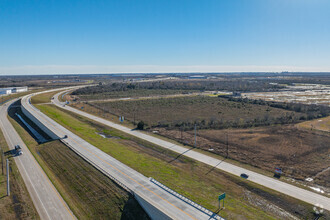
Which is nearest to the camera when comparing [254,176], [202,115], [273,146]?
[254,176]

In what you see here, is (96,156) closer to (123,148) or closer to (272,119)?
(123,148)

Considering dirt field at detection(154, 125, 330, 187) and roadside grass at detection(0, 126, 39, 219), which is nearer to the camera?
roadside grass at detection(0, 126, 39, 219)

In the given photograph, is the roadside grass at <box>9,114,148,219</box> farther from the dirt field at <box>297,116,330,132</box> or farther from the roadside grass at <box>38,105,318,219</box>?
the dirt field at <box>297,116,330,132</box>

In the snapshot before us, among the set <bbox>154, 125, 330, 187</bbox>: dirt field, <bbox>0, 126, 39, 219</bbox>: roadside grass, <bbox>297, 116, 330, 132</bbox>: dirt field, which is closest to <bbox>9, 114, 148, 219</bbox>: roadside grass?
<bbox>0, 126, 39, 219</bbox>: roadside grass

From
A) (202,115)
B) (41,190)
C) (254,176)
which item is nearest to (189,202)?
(254,176)

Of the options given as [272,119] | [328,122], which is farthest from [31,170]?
[328,122]

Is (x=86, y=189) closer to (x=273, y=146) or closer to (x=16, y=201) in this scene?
(x=16, y=201)
